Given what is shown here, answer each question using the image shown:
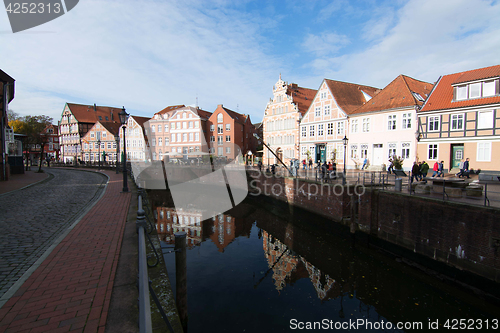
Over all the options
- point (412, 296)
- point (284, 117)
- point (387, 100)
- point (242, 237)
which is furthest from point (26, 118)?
point (412, 296)

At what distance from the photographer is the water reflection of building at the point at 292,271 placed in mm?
9113

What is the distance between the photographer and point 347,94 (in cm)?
3291

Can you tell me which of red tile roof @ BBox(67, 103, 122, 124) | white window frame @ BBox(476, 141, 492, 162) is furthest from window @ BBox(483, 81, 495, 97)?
red tile roof @ BBox(67, 103, 122, 124)

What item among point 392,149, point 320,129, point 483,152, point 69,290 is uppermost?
point 320,129

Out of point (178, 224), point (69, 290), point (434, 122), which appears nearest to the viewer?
point (69, 290)

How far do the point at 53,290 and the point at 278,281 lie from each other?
288 inches

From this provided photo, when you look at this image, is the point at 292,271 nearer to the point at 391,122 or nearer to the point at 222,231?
the point at 222,231

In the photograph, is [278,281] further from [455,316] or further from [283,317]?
[455,316]

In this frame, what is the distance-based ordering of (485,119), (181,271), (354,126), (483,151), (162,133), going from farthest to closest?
(162,133), (354,126), (483,151), (485,119), (181,271)

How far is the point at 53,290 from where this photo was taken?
405 centimetres

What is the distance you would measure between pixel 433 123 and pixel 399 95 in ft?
15.6

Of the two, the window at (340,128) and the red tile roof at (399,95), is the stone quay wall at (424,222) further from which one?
the window at (340,128)

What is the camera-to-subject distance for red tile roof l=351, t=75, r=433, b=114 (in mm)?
24491

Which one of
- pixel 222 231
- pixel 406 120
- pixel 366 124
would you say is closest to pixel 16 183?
pixel 222 231
